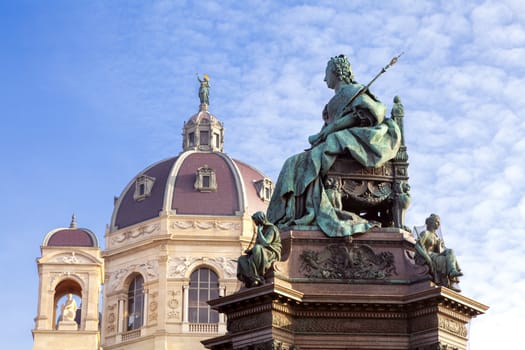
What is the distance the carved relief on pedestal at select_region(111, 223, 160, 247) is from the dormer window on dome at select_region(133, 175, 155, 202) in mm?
3258

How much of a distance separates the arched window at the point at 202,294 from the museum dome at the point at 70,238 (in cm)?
872

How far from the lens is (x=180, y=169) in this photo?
96125 millimetres

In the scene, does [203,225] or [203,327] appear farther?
[203,225]

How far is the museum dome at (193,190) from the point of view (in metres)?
92.4

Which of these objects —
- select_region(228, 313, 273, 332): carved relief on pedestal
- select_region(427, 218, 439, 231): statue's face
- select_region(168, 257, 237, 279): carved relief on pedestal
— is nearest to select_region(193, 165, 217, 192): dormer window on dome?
select_region(168, 257, 237, 279): carved relief on pedestal

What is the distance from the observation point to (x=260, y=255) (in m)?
21.8

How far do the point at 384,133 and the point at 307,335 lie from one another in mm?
4941

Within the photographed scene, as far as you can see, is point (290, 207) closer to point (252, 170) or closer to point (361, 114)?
point (361, 114)

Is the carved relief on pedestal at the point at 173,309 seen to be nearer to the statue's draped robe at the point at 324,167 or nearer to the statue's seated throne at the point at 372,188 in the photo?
the statue's draped robe at the point at 324,167

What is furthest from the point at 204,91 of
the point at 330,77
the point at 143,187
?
the point at 330,77

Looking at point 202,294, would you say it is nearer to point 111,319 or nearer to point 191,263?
point 191,263

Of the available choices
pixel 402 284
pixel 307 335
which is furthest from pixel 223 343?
pixel 402 284

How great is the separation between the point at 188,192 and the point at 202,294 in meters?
9.15

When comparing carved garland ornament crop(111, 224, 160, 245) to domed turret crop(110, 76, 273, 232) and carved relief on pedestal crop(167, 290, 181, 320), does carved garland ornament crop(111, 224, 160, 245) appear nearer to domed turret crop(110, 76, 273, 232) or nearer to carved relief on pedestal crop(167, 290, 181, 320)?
domed turret crop(110, 76, 273, 232)
